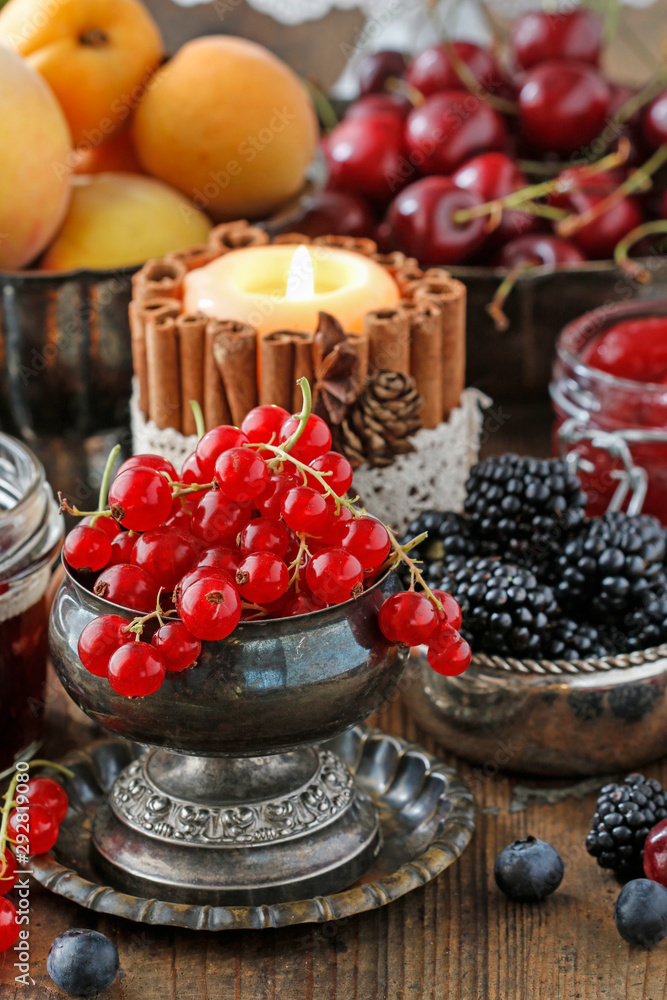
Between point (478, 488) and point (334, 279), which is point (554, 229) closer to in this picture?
point (334, 279)

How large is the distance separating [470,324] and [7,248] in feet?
1.49

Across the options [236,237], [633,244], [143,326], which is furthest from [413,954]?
[633,244]

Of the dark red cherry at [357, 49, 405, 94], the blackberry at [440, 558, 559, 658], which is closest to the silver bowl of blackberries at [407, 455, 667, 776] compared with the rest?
the blackberry at [440, 558, 559, 658]

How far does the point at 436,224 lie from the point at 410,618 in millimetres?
630

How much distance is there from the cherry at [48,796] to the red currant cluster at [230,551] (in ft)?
0.40

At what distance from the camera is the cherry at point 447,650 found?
0.54 m

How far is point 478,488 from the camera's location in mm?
738

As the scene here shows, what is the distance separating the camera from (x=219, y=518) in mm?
531

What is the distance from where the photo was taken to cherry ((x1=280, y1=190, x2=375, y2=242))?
3.77 feet

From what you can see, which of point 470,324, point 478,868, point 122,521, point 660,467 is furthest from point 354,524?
point 470,324

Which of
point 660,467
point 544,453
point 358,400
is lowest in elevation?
point 544,453

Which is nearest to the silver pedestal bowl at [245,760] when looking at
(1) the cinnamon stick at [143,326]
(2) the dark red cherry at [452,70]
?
(1) the cinnamon stick at [143,326]

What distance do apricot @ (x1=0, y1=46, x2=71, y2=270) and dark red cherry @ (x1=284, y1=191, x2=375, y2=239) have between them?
28 centimetres

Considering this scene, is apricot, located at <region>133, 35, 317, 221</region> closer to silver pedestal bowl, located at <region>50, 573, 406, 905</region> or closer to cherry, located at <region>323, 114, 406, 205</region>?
cherry, located at <region>323, 114, 406, 205</region>
